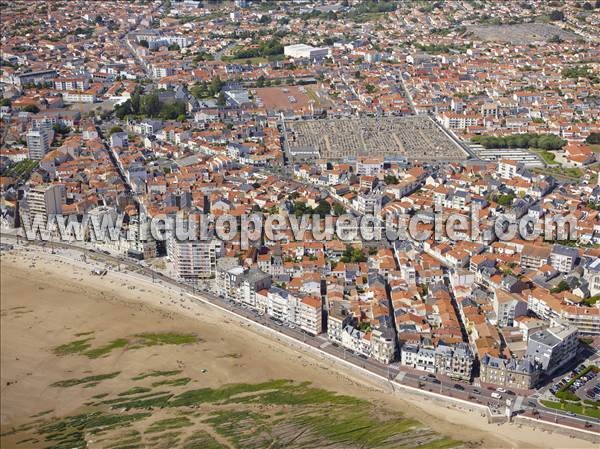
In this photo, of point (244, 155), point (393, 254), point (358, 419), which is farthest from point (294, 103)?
point (358, 419)

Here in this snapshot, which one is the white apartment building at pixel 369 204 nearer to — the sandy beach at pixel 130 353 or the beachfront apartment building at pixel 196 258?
the beachfront apartment building at pixel 196 258

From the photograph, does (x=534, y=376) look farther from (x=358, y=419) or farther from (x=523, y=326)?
(x=358, y=419)

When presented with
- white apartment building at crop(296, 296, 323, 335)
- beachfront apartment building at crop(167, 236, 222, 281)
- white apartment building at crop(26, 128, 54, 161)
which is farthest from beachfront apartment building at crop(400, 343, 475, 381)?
white apartment building at crop(26, 128, 54, 161)

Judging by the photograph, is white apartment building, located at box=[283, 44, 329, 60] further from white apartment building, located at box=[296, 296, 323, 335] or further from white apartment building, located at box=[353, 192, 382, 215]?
white apartment building, located at box=[296, 296, 323, 335]

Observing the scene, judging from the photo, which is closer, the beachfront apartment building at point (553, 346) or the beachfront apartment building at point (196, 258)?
the beachfront apartment building at point (553, 346)

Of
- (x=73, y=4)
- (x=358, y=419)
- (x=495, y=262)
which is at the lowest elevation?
(x=358, y=419)

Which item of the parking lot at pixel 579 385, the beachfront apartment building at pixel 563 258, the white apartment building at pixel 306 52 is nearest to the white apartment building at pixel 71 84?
the white apartment building at pixel 306 52

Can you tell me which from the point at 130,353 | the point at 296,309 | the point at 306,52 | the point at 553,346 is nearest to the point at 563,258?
→ the point at 553,346

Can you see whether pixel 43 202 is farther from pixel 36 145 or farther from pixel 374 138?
pixel 374 138
